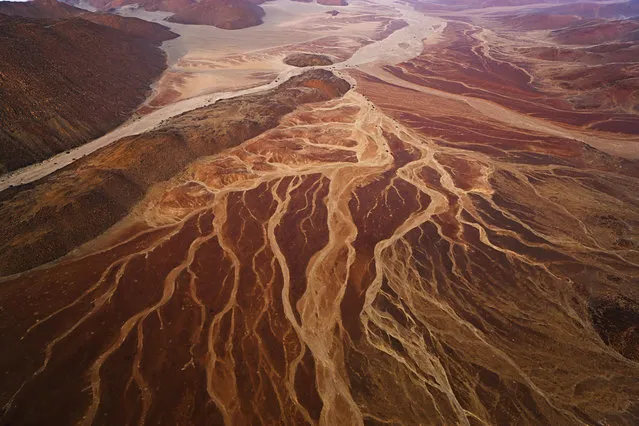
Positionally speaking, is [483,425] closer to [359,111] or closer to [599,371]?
[599,371]

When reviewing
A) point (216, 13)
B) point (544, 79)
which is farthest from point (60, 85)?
point (216, 13)

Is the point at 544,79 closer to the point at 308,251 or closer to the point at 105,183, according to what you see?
the point at 308,251

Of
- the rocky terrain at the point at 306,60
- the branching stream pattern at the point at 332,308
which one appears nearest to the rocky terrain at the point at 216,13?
the rocky terrain at the point at 306,60

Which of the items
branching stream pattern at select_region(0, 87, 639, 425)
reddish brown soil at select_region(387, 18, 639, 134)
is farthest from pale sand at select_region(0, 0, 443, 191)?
branching stream pattern at select_region(0, 87, 639, 425)

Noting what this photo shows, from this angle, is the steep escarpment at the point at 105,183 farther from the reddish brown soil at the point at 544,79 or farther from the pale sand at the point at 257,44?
the reddish brown soil at the point at 544,79

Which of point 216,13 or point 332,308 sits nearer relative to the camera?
point 332,308

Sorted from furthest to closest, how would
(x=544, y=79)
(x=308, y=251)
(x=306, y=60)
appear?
(x=306, y=60) → (x=544, y=79) → (x=308, y=251)
